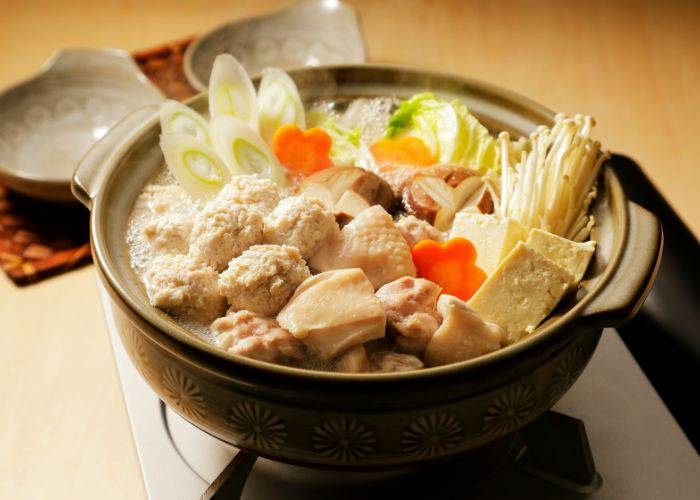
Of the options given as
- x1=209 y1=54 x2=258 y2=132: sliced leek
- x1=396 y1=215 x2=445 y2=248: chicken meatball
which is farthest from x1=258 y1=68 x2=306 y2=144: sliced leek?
x1=396 y1=215 x2=445 y2=248: chicken meatball

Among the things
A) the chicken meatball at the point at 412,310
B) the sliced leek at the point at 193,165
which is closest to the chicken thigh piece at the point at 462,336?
the chicken meatball at the point at 412,310

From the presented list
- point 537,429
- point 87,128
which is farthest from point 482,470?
point 87,128

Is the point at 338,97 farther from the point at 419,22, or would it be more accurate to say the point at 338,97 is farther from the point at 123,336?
the point at 419,22

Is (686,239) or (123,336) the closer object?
(123,336)

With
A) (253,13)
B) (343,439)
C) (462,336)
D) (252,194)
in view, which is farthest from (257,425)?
(253,13)

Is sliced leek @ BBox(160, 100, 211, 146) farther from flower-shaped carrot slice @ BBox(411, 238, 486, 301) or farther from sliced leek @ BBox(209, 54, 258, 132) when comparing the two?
flower-shaped carrot slice @ BBox(411, 238, 486, 301)

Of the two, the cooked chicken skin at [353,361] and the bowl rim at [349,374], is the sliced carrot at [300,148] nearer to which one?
the bowl rim at [349,374]
